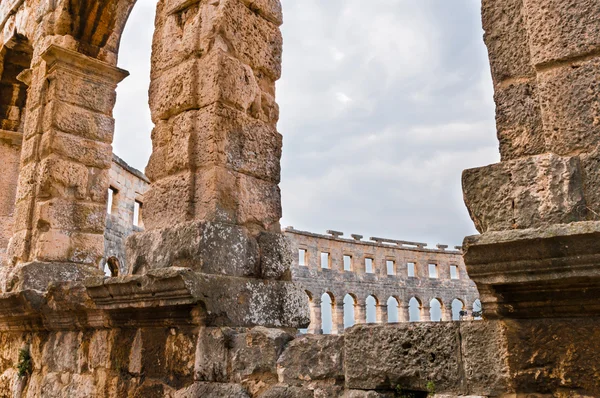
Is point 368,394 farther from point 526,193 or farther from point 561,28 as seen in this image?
point 561,28

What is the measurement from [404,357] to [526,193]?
2.86 ft

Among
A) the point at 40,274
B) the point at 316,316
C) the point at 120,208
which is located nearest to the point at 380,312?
the point at 316,316

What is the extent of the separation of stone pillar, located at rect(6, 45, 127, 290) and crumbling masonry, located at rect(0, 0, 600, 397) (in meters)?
0.02

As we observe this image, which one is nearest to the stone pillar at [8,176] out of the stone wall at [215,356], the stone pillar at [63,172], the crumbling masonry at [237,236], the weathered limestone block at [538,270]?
the crumbling masonry at [237,236]

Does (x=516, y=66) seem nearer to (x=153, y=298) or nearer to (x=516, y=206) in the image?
(x=516, y=206)

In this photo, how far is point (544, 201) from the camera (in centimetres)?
203

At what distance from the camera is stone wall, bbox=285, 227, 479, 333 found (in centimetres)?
3262

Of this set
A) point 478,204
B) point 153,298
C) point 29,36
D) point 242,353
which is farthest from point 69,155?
point 478,204

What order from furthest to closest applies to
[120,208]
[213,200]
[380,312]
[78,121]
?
[380,312] < [120,208] < [78,121] < [213,200]

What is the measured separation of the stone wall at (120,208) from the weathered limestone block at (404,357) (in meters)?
12.8

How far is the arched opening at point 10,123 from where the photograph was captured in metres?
8.34

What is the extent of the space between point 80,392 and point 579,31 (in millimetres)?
3968

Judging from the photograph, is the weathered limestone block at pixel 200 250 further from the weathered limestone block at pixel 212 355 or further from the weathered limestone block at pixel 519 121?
the weathered limestone block at pixel 519 121

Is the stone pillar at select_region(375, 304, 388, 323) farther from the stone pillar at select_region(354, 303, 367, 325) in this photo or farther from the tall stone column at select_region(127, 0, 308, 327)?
the tall stone column at select_region(127, 0, 308, 327)
